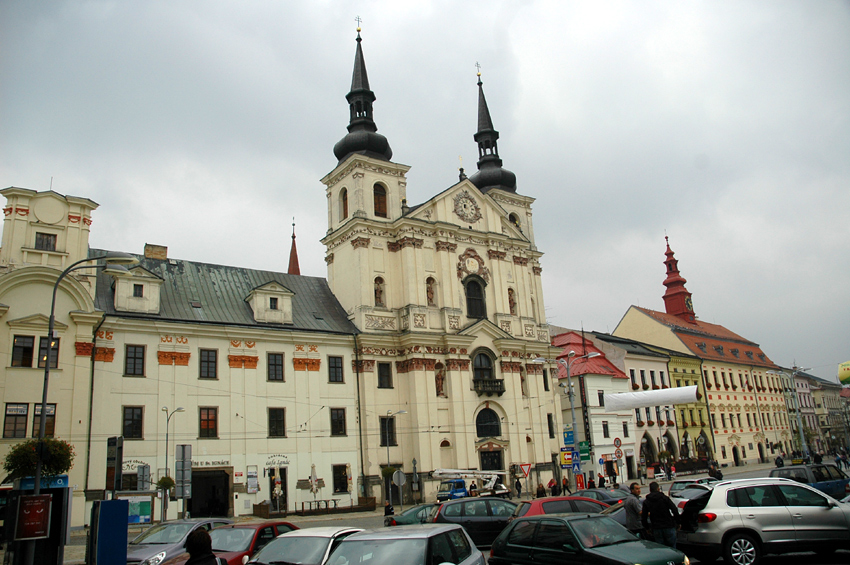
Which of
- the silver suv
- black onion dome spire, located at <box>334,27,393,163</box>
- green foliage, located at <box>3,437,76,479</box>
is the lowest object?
the silver suv

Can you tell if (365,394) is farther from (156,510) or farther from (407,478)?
(156,510)

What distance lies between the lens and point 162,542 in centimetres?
1567

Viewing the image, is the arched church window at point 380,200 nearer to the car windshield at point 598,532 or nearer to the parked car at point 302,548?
the parked car at point 302,548

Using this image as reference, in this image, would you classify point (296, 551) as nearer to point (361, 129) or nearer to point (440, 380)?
point (440, 380)

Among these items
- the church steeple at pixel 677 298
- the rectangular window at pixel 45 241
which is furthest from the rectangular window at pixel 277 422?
the church steeple at pixel 677 298

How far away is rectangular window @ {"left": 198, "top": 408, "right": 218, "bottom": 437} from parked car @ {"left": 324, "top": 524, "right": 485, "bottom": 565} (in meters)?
29.2

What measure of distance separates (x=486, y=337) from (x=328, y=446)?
14.0 meters

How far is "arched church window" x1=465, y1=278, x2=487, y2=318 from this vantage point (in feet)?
165

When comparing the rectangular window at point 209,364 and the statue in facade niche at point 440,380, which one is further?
the statue in facade niche at point 440,380

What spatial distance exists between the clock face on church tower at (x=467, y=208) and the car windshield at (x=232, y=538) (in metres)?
38.7

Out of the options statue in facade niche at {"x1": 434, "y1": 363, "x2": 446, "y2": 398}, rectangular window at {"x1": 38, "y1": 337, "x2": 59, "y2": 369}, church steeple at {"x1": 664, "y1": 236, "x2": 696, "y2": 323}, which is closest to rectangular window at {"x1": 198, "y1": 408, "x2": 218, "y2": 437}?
rectangular window at {"x1": 38, "y1": 337, "x2": 59, "y2": 369}

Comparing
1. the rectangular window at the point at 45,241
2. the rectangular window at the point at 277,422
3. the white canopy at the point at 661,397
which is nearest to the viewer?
the white canopy at the point at 661,397

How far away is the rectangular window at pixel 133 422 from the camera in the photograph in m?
35.6

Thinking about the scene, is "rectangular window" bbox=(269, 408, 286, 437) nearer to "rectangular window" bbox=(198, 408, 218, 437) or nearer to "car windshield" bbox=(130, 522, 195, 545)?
"rectangular window" bbox=(198, 408, 218, 437)
